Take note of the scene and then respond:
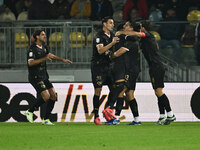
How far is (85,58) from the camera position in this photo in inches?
714

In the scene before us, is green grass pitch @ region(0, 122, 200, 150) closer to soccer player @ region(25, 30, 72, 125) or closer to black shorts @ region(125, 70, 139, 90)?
black shorts @ region(125, 70, 139, 90)

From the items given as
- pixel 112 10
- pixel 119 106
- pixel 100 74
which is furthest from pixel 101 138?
pixel 112 10

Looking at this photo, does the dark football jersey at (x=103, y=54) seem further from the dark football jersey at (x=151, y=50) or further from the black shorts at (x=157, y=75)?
the black shorts at (x=157, y=75)

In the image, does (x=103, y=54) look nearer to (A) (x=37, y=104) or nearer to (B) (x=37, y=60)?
(B) (x=37, y=60)

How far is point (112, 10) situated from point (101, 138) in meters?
9.42

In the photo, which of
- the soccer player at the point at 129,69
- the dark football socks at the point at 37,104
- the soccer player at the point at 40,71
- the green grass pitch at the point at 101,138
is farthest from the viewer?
the dark football socks at the point at 37,104

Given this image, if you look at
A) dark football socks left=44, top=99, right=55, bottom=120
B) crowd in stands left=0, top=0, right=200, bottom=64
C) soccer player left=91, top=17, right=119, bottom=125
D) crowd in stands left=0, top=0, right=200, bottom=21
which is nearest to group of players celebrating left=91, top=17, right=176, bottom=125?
soccer player left=91, top=17, right=119, bottom=125

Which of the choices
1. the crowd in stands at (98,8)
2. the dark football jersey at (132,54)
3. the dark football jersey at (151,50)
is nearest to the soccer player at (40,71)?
the dark football jersey at (132,54)

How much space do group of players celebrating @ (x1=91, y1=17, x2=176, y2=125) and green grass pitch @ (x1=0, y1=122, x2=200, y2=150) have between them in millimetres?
995

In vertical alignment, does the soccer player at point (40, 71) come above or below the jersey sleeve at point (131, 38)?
below

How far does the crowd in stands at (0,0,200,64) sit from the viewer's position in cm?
1942

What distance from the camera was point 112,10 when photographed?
19641 millimetres

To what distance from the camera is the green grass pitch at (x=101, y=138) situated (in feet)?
30.6

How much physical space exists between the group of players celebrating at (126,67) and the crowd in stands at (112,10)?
12.9 ft
